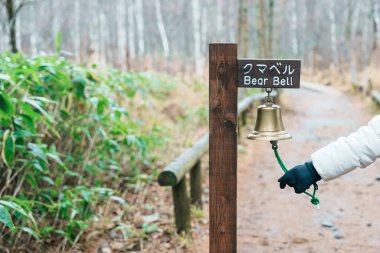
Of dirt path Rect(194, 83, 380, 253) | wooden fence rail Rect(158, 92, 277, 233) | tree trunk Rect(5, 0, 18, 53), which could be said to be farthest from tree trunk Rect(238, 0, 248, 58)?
wooden fence rail Rect(158, 92, 277, 233)

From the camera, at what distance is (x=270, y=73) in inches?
115

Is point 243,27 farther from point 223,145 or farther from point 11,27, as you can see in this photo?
point 223,145

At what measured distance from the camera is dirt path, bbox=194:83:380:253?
4.99m

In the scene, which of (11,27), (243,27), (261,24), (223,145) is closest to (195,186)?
(223,145)

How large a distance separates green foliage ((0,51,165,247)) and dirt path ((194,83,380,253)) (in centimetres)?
130

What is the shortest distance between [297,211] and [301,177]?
326 cm

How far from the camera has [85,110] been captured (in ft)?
18.5

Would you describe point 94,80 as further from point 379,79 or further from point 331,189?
point 379,79

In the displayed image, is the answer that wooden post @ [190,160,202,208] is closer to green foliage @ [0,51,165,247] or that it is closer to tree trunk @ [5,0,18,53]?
green foliage @ [0,51,165,247]

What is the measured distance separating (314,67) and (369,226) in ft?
100

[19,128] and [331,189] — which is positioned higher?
[19,128]

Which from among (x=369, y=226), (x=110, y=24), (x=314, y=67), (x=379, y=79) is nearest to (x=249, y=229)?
(x=369, y=226)

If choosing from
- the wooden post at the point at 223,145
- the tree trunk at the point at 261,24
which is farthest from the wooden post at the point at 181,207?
the tree trunk at the point at 261,24

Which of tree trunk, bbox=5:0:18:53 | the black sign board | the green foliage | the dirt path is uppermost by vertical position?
tree trunk, bbox=5:0:18:53
